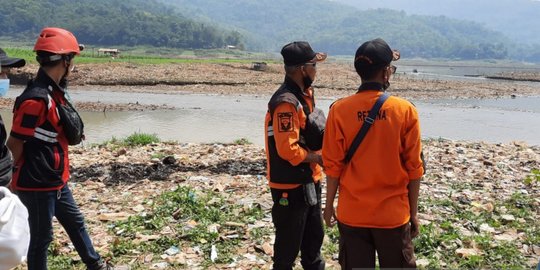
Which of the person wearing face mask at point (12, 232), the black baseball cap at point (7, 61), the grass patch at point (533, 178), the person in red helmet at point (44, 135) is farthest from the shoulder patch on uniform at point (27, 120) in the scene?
the grass patch at point (533, 178)

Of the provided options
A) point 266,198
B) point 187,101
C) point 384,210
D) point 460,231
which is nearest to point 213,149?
point 266,198

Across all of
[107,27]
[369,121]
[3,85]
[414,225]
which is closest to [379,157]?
[369,121]

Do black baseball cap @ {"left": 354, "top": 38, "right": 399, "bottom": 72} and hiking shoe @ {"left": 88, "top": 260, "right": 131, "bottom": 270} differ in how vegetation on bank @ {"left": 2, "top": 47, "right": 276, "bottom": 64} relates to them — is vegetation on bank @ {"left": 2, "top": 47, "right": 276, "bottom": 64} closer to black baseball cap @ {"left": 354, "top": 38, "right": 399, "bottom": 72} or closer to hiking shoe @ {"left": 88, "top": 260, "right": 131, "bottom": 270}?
hiking shoe @ {"left": 88, "top": 260, "right": 131, "bottom": 270}

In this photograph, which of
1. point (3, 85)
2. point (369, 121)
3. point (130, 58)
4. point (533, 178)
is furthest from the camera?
point (130, 58)

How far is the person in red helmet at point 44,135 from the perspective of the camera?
3.30 m

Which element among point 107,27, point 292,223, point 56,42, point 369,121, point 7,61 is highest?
point 107,27

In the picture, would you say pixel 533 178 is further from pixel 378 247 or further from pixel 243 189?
pixel 378 247

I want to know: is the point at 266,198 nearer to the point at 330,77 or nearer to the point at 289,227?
the point at 289,227

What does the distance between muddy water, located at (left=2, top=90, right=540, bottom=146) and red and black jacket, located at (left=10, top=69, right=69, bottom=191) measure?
10563mm

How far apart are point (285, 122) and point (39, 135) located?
1700 mm

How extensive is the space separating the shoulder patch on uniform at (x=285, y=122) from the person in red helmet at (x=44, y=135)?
1494 millimetres

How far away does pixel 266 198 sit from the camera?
250 inches

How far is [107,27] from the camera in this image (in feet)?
411

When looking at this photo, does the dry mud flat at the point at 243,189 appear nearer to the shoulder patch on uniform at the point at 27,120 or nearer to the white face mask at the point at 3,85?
the shoulder patch on uniform at the point at 27,120
